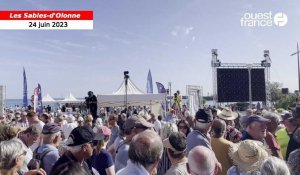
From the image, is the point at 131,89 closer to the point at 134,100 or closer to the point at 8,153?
the point at 134,100

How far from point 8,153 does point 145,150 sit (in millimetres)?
1006

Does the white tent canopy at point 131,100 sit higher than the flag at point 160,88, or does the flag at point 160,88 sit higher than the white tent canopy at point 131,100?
the flag at point 160,88

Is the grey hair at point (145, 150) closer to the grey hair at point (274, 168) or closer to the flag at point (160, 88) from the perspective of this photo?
the grey hair at point (274, 168)

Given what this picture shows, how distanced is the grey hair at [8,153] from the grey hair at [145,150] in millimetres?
861

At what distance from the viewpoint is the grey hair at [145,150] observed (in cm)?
210

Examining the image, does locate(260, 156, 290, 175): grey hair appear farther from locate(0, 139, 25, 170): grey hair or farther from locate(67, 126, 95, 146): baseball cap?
locate(0, 139, 25, 170): grey hair

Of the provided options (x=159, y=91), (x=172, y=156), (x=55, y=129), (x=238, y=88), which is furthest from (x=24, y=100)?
(x=172, y=156)

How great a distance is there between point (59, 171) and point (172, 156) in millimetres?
1252

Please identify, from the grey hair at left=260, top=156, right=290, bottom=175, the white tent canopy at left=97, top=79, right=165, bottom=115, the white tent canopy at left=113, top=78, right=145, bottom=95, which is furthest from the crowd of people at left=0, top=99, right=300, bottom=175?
the white tent canopy at left=113, top=78, right=145, bottom=95

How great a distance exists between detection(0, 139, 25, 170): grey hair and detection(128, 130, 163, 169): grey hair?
0.86m

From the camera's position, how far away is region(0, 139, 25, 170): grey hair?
7.27 ft

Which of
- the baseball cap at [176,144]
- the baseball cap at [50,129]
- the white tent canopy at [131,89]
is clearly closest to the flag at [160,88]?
the white tent canopy at [131,89]

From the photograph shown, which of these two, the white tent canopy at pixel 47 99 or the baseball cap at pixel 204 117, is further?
the white tent canopy at pixel 47 99

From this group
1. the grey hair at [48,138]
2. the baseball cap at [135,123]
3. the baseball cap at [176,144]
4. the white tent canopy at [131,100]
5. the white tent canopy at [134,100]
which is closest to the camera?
the baseball cap at [176,144]
